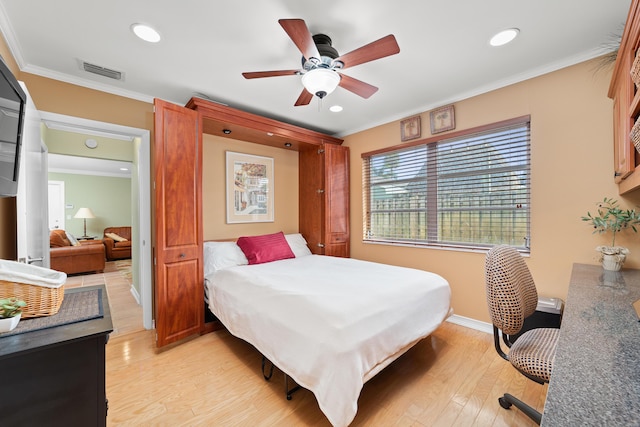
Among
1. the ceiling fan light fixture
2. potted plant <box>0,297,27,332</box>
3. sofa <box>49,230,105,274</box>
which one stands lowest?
sofa <box>49,230,105,274</box>

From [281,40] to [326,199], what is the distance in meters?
2.17

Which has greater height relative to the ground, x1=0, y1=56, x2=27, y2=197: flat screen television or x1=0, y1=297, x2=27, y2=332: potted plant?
x1=0, y1=56, x2=27, y2=197: flat screen television

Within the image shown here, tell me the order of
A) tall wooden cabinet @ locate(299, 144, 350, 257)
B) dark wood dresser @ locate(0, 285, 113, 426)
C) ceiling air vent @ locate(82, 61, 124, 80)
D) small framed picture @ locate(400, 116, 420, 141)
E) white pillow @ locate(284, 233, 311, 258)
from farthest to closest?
1. tall wooden cabinet @ locate(299, 144, 350, 257)
2. white pillow @ locate(284, 233, 311, 258)
3. small framed picture @ locate(400, 116, 420, 141)
4. ceiling air vent @ locate(82, 61, 124, 80)
5. dark wood dresser @ locate(0, 285, 113, 426)

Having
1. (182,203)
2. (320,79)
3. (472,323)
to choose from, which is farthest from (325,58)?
(472,323)

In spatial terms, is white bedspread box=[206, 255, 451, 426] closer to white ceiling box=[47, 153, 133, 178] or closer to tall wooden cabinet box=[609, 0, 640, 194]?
tall wooden cabinet box=[609, 0, 640, 194]

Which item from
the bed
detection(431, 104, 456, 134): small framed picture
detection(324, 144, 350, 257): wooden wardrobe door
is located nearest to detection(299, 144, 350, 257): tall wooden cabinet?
detection(324, 144, 350, 257): wooden wardrobe door

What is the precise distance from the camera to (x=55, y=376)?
3.12ft

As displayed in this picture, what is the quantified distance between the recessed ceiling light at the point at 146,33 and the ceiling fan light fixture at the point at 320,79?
1127 millimetres

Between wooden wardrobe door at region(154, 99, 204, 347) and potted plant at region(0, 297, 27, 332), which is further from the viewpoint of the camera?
wooden wardrobe door at region(154, 99, 204, 347)

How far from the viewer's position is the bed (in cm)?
142

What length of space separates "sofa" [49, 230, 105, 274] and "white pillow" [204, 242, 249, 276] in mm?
4414

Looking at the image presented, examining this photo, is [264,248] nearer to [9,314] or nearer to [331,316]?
[331,316]

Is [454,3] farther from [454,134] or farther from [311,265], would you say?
[311,265]

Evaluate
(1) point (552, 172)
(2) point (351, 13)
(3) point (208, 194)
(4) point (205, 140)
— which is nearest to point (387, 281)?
(1) point (552, 172)
